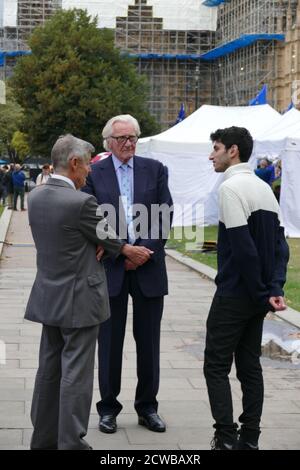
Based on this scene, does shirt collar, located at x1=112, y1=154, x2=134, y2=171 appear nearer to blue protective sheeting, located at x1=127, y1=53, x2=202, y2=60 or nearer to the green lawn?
the green lawn

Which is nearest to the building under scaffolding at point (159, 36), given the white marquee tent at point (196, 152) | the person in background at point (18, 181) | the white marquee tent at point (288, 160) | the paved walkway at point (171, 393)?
the person in background at point (18, 181)

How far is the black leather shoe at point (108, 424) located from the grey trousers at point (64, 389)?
2.08ft

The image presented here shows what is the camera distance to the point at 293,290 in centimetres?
1198

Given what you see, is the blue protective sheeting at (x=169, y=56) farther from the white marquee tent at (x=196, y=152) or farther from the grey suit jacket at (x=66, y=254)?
the grey suit jacket at (x=66, y=254)

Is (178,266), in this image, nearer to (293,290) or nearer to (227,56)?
(293,290)

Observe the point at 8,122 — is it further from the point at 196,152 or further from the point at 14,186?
the point at 196,152

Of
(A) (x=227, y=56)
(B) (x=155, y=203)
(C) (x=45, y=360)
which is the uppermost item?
(A) (x=227, y=56)

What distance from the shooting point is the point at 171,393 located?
21.1ft

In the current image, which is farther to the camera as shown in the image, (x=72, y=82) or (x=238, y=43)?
(x=238, y=43)

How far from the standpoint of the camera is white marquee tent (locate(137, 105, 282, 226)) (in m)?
23.6

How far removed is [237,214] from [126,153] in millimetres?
1098

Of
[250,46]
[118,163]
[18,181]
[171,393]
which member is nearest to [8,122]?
[250,46]

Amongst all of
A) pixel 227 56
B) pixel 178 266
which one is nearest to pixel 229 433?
pixel 178 266

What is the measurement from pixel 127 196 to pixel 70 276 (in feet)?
3.58
